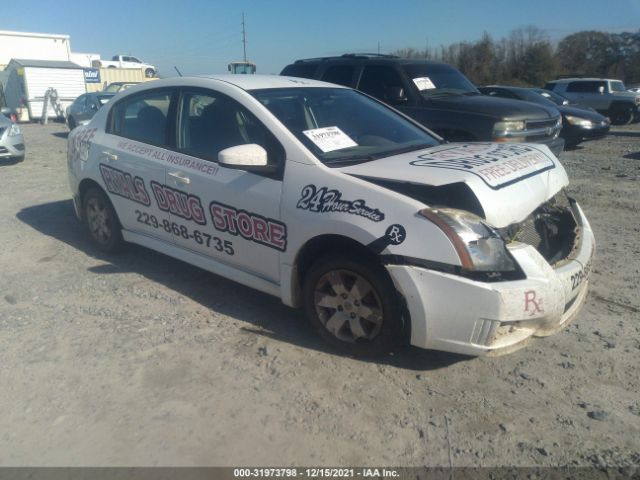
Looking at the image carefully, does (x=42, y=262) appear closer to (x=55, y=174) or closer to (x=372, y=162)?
(x=372, y=162)

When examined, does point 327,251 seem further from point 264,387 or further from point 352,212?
point 264,387

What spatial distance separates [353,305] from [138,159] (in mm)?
2387

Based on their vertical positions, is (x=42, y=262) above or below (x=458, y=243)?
below

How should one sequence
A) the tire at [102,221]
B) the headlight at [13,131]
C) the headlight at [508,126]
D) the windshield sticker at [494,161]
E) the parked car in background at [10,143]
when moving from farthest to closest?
1. the headlight at [13,131]
2. the parked car in background at [10,143]
3. the headlight at [508,126]
4. the tire at [102,221]
5. the windshield sticker at [494,161]

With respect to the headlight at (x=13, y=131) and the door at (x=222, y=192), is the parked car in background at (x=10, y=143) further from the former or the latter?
the door at (x=222, y=192)

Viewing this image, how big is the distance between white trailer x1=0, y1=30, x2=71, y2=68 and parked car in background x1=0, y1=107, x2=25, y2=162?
876 inches

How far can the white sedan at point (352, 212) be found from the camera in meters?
2.94

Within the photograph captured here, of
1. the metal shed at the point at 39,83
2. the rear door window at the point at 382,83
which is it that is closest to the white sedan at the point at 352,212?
the rear door window at the point at 382,83

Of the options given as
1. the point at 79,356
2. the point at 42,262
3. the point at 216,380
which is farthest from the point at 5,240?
the point at 216,380

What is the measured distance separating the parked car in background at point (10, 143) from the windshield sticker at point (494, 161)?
33.6 ft

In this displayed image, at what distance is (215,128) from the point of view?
4.12 meters

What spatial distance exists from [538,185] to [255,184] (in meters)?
1.85

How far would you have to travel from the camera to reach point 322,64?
8.46m

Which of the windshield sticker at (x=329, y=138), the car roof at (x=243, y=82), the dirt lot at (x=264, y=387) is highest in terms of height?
the car roof at (x=243, y=82)
